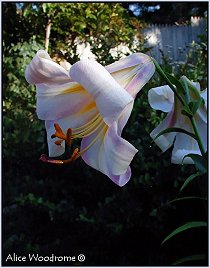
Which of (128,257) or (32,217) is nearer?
(128,257)

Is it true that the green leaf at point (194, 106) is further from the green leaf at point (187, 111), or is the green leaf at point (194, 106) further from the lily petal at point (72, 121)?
the lily petal at point (72, 121)

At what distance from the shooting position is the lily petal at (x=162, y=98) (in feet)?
2.33

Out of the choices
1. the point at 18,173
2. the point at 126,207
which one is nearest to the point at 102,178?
the point at 126,207

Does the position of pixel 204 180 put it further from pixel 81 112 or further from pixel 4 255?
pixel 4 255

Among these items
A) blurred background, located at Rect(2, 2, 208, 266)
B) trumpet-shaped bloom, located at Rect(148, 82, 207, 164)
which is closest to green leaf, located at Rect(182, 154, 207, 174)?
trumpet-shaped bloom, located at Rect(148, 82, 207, 164)

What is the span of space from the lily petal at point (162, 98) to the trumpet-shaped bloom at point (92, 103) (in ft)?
0.38

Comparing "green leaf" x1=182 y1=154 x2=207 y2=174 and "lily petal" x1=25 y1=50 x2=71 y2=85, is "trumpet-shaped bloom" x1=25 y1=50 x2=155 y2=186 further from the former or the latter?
"green leaf" x1=182 y1=154 x2=207 y2=174

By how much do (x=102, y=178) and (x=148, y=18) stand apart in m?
5.41

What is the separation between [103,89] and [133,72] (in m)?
0.08

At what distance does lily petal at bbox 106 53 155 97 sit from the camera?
575mm

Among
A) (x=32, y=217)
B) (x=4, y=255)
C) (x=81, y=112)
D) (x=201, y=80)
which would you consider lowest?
(x=4, y=255)

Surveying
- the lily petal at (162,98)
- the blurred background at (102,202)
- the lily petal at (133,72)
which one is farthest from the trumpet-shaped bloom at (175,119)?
the blurred background at (102,202)

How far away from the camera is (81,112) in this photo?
628mm

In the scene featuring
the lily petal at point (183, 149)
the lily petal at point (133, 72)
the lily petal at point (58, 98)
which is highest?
the lily petal at point (133, 72)
